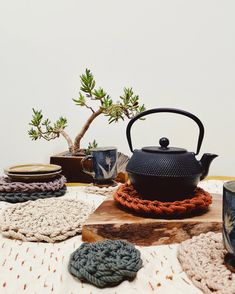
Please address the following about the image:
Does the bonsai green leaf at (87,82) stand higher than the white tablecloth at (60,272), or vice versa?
the bonsai green leaf at (87,82)

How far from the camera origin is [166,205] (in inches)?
23.9

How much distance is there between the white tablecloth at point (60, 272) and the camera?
1.40 feet

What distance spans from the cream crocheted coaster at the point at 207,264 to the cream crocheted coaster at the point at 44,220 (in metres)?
0.22

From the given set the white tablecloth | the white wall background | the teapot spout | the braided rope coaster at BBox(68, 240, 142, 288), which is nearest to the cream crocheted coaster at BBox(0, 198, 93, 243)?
the white tablecloth

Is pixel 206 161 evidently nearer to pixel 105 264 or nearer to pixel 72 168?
pixel 105 264

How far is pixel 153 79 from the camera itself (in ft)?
4.73

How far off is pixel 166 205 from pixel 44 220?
24cm

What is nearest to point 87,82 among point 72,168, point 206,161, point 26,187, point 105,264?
point 72,168

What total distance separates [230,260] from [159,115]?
1038 mm

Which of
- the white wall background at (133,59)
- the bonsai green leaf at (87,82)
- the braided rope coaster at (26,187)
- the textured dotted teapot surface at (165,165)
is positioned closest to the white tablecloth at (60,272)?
the textured dotted teapot surface at (165,165)

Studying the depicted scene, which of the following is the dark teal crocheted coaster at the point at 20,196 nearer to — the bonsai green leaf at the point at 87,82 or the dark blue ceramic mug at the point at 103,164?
the dark blue ceramic mug at the point at 103,164

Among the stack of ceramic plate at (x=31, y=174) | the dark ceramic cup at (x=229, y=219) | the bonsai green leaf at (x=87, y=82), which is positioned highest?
the bonsai green leaf at (x=87, y=82)

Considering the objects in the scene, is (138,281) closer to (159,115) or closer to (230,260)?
(230,260)

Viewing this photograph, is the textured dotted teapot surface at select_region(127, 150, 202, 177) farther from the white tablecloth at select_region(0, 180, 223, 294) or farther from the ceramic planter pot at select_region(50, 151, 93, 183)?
the ceramic planter pot at select_region(50, 151, 93, 183)
